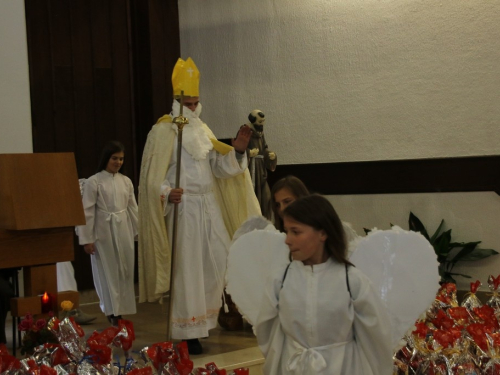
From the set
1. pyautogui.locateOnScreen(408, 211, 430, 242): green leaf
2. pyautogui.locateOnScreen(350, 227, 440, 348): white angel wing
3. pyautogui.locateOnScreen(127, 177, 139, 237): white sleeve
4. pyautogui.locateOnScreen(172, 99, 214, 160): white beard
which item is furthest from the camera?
pyautogui.locateOnScreen(408, 211, 430, 242): green leaf

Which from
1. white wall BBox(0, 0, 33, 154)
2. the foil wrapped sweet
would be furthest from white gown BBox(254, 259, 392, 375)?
white wall BBox(0, 0, 33, 154)

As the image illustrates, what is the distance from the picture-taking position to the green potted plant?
740cm

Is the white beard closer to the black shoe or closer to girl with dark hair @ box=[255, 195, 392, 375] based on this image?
the black shoe

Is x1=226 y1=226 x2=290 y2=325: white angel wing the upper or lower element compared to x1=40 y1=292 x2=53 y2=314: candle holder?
upper

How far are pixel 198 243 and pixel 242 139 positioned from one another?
827mm

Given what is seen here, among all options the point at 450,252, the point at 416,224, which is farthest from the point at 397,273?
the point at 416,224

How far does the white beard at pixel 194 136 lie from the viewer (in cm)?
585

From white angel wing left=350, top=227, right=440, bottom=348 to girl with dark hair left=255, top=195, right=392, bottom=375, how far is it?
272 millimetres

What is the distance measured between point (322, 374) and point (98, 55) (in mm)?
6472

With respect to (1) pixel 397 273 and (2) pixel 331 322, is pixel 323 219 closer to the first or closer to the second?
(2) pixel 331 322

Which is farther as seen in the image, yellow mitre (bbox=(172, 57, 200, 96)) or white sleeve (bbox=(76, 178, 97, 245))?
white sleeve (bbox=(76, 178, 97, 245))

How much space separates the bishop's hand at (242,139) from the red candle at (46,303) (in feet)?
6.74

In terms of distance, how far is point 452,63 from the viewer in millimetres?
7730

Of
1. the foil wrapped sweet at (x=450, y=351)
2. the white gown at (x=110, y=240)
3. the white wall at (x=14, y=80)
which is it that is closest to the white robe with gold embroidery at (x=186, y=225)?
→ the white wall at (x=14, y=80)
